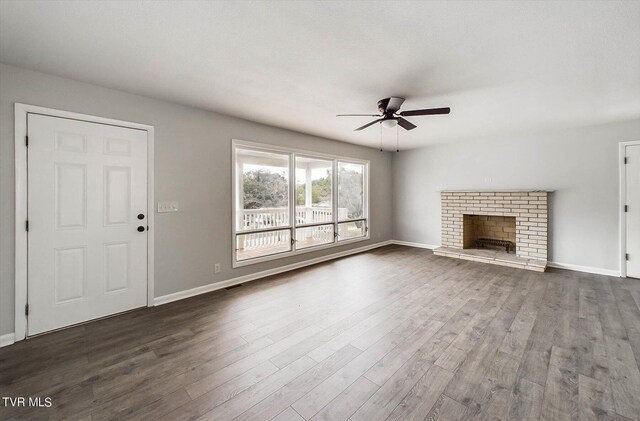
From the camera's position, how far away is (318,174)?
19.6 ft

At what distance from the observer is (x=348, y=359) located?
2.20 meters

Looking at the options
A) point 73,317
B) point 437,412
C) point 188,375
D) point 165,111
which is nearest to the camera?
point 437,412

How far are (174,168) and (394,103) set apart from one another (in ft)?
9.50

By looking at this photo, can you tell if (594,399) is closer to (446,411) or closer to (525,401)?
(525,401)

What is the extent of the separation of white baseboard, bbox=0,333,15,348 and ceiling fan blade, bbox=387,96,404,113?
4.48 m

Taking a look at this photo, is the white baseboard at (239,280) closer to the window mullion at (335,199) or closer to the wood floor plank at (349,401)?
the window mullion at (335,199)

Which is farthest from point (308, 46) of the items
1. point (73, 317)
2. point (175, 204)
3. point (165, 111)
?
point (73, 317)

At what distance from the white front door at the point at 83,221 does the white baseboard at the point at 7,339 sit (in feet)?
0.42

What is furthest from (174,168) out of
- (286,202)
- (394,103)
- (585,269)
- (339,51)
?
(585,269)

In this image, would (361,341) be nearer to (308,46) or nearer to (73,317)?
(308,46)

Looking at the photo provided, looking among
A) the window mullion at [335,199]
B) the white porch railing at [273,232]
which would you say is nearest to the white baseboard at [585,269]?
the window mullion at [335,199]

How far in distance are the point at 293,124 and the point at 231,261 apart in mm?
2418

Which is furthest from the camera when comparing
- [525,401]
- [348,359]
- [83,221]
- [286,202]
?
[286,202]

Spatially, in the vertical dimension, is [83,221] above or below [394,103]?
below
